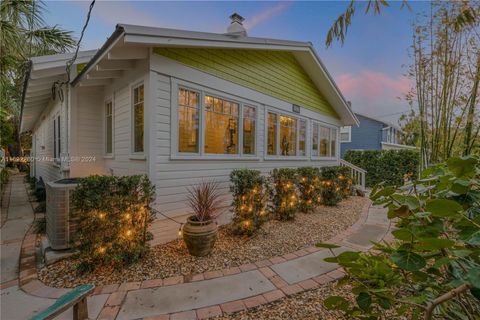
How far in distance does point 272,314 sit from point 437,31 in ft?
15.3

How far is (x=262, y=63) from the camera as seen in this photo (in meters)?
6.63

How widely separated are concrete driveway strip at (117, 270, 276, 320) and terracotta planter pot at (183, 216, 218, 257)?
723 mm

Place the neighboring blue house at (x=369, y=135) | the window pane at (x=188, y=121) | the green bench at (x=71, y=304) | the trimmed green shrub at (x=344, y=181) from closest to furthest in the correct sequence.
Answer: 1. the green bench at (x=71, y=304)
2. the window pane at (x=188, y=121)
3. the trimmed green shrub at (x=344, y=181)
4. the neighboring blue house at (x=369, y=135)

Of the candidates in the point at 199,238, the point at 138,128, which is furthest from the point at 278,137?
the point at 199,238

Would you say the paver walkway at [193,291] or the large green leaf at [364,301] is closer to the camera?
the large green leaf at [364,301]

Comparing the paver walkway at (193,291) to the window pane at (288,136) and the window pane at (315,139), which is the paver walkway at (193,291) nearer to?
the window pane at (288,136)

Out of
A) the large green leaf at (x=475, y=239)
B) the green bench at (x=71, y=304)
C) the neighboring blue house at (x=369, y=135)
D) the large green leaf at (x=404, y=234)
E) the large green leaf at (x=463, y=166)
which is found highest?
the neighboring blue house at (x=369, y=135)

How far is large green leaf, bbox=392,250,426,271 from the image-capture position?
34.5 inches

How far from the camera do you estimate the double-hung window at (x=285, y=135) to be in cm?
700

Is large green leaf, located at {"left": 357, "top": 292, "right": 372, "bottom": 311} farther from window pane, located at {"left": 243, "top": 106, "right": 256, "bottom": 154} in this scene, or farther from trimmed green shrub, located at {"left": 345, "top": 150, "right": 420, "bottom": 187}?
trimmed green shrub, located at {"left": 345, "top": 150, "right": 420, "bottom": 187}

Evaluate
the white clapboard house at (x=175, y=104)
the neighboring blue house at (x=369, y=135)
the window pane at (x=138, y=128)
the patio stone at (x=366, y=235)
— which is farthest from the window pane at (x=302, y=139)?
the neighboring blue house at (x=369, y=135)

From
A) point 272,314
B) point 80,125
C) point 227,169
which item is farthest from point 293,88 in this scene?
point 272,314

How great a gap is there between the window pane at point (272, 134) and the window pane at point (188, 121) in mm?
2707

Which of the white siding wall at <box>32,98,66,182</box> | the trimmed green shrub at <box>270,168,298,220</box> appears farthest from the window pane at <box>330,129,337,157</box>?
the white siding wall at <box>32,98,66,182</box>
